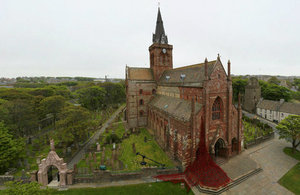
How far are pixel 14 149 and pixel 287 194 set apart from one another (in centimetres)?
3412

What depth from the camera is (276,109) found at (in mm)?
45875

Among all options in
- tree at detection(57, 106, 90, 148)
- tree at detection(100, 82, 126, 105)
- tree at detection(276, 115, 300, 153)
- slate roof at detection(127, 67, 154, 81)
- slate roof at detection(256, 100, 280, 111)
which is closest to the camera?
tree at detection(57, 106, 90, 148)

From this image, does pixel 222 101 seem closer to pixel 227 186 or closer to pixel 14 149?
pixel 227 186

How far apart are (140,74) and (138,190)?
27.7 metres

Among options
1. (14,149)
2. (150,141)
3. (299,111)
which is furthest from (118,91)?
(299,111)

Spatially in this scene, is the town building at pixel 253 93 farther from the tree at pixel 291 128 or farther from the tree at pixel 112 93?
the tree at pixel 112 93

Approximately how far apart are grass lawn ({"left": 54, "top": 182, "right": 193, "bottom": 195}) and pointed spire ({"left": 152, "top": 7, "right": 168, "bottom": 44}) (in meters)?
32.9

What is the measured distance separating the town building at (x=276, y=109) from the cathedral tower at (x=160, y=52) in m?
37.6

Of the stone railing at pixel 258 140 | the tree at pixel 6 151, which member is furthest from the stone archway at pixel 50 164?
the stone railing at pixel 258 140

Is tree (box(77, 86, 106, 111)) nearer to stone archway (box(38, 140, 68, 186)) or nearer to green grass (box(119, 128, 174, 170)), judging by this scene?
green grass (box(119, 128, 174, 170))

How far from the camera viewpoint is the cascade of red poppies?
17.2 meters

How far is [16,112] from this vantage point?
26922 millimetres

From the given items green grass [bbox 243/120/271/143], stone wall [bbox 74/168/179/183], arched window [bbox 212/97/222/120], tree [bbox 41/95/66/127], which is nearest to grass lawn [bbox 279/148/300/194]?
green grass [bbox 243/120/271/143]

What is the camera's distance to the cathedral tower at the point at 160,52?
3794 centimetres
